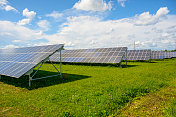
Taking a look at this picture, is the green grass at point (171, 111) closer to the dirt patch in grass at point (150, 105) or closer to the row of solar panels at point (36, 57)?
the dirt patch in grass at point (150, 105)

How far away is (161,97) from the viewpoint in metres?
7.69

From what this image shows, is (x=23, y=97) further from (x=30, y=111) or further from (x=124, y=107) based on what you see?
(x=124, y=107)

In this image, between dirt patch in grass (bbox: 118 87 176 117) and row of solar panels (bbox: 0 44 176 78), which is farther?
row of solar panels (bbox: 0 44 176 78)

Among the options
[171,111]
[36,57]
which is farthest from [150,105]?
[36,57]

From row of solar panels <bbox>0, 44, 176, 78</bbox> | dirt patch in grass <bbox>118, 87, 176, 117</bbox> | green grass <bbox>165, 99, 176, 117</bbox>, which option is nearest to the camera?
green grass <bbox>165, 99, 176, 117</bbox>

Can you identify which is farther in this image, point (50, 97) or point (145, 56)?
point (145, 56)

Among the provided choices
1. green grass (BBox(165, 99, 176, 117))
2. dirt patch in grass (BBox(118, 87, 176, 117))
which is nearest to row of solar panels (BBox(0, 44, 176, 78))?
dirt patch in grass (BBox(118, 87, 176, 117))

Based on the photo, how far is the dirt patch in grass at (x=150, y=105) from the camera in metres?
5.89

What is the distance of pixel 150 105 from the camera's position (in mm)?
6672

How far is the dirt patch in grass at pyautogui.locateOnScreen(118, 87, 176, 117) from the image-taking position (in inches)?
232

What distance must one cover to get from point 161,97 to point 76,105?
509 centimetres

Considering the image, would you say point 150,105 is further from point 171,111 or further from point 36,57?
point 36,57

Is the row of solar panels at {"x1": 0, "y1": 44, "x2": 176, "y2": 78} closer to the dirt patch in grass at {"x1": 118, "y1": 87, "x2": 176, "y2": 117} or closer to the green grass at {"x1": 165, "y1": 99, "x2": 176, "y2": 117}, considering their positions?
the dirt patch in grass at {"x1": 118, "y1": 87, "x2": 176, "y2": 117}

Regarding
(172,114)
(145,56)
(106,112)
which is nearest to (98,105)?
(106,112)
